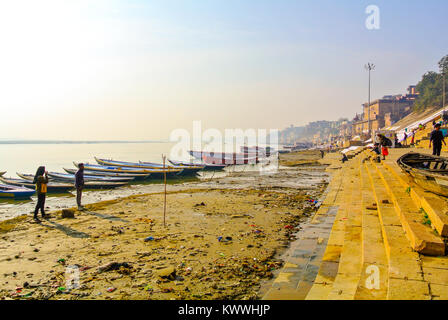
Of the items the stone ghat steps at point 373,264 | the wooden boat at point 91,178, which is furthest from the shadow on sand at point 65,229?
the wooden boat at point 91,178

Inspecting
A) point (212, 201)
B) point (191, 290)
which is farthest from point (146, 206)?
point (191, 290)

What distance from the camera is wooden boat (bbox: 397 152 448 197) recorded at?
6.04 metres

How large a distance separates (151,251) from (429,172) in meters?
6.51

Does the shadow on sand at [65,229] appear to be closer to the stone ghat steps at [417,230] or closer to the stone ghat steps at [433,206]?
the stone ghat steps at [417,230]

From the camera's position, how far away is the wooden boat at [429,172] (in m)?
6.04

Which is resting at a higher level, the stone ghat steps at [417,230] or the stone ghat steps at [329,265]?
the stone ghat steps at [417,230]

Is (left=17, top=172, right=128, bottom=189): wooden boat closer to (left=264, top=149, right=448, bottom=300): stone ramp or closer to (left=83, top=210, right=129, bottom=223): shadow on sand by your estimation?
(left=83, top=210, right=129, bottom=223): shadow on sand

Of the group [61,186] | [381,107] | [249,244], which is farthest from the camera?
[381,107]

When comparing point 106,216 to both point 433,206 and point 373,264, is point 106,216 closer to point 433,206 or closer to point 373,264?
point 373,264

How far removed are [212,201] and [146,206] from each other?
123 inches

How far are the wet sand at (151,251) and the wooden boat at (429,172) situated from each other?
3.45 m

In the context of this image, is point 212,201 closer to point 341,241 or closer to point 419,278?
point 341,241

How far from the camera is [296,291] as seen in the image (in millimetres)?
4820

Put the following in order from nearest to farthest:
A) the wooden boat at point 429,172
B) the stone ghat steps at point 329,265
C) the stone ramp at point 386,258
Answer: the stone ramp at point 386,258, the stone ghat steps at point 329,265, the wooden boat at point 429,172
